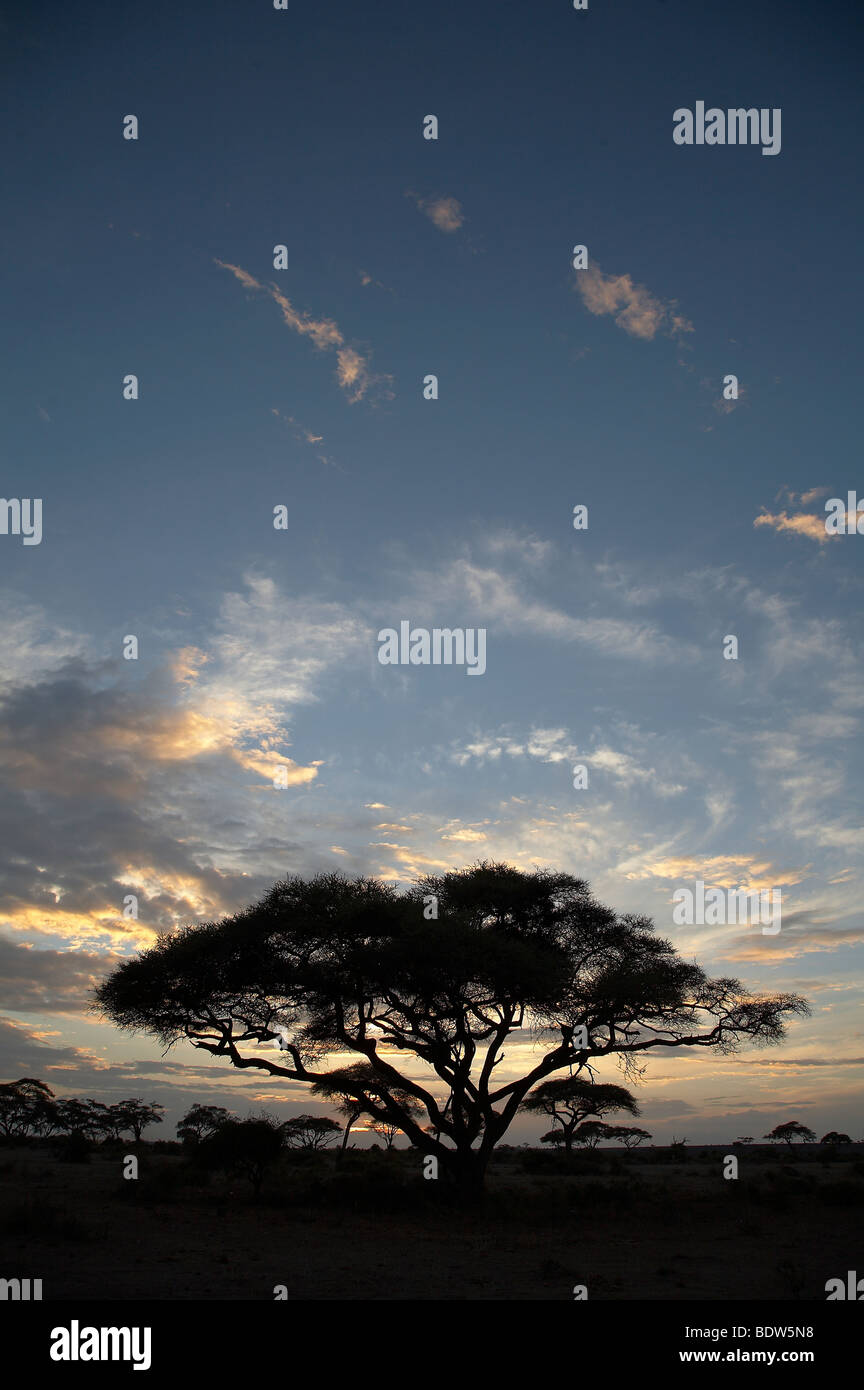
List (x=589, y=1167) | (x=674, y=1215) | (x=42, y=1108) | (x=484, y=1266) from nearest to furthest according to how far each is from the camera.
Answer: (x=484, y=1266) < (x=674, y=1215) < (x=589, y=1167) < (x=42, y=1108)

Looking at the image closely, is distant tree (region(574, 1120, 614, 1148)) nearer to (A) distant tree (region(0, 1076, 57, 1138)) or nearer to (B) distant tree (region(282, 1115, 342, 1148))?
(B) distant tree (region(282, 1115, 342, 1148))

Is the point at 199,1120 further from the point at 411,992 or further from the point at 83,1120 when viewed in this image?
the point at 411,992

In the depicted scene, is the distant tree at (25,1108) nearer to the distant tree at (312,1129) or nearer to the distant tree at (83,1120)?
the distant tree at (83,1120)

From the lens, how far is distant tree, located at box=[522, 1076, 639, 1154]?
51.4m

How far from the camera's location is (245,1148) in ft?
82.6

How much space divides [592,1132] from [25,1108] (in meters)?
41.6
